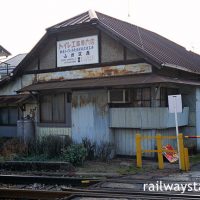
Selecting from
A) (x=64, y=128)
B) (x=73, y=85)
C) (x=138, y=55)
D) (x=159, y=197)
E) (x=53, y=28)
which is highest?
(x=53, y=28)

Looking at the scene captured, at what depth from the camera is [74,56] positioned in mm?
16766

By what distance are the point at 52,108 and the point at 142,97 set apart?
4.53 metres

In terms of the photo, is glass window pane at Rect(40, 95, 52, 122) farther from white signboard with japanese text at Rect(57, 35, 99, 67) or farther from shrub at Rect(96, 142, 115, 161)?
shrub at Rect(96, 142, 115, 161)

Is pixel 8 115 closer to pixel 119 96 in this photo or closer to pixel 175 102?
pixel 119 96

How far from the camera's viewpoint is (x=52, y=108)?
1702 cm

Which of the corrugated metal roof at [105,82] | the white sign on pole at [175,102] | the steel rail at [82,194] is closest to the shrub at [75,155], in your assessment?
the corrugated metal roof at [105,82]

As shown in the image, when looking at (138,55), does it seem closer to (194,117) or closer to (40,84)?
(194,117)

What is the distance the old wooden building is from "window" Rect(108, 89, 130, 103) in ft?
0.13

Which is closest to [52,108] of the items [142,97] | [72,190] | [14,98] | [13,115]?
[14,98]

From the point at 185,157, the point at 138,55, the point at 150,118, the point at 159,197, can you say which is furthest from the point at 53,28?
the point at 159,197

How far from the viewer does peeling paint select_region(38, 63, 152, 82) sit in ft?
48.8

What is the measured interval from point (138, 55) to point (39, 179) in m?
6.53

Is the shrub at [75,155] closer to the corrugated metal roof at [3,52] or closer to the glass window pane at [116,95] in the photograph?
the glass window pane at [116,95]

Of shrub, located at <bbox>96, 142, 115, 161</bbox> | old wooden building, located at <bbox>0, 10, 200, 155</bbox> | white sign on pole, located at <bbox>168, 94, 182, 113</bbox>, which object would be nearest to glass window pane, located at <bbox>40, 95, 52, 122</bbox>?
old wooden building, located at <bbox>0, 10, 200, 155</bbox>
